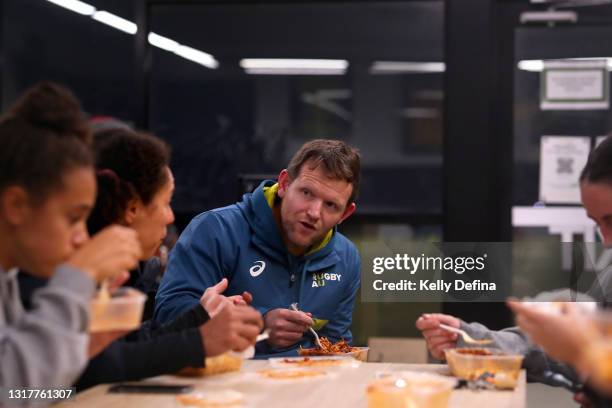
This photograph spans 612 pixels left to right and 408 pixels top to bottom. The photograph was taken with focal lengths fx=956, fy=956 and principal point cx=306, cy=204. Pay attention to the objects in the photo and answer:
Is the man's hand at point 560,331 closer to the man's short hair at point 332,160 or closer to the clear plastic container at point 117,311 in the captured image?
the clear plastic container at point 117,311

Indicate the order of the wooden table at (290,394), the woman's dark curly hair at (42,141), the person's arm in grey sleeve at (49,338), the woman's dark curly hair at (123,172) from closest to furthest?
the person's arm in grey sleeve at (49,338), the woman's dark curly hair at (42,141), the wooden table at (290,394), the woman's dark curly hair at (123,172)

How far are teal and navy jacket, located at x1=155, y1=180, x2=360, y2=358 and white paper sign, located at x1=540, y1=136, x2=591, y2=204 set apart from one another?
1864mm

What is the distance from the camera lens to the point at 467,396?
1.99 meters

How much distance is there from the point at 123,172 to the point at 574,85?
292 cm

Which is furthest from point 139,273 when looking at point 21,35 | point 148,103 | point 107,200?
point 21,35

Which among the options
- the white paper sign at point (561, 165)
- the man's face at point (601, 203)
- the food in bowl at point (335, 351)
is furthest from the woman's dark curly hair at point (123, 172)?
the white paper sign at point (561, 165)

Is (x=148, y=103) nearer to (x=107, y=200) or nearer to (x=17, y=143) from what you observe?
(x=107, y=200)

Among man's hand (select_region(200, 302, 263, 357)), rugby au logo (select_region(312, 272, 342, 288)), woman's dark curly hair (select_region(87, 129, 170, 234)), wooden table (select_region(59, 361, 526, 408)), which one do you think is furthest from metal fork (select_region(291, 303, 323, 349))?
woman's dark curly hair (select_region(87, 129, 170, 234))

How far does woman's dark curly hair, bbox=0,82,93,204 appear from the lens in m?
1.61

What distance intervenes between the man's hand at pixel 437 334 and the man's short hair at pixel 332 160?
2.25 feet

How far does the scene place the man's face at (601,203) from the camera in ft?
8.28

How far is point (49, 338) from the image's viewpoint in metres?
1.50

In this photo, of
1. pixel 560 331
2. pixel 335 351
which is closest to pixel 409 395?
pixel 560 331

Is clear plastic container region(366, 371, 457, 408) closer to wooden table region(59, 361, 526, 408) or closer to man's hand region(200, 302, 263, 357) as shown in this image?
wooden table region(59, 361, 526, 408)
